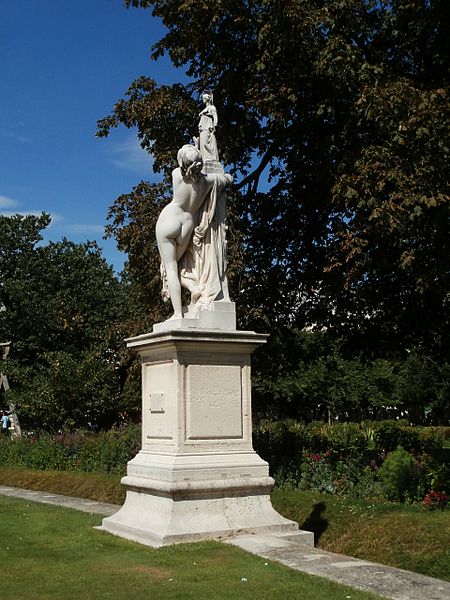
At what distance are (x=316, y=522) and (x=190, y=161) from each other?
Result: 4.61 metres

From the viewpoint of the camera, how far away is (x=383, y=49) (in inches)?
618

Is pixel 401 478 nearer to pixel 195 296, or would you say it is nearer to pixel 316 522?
pixel 316 522

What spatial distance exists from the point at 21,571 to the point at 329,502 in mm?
4626

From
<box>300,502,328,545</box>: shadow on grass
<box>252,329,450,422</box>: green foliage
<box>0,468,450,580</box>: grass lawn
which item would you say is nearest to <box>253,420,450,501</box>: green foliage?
<box>0,468,450,580</box>: grass lawn

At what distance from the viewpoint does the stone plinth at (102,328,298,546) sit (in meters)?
8.34

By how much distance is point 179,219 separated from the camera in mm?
9312

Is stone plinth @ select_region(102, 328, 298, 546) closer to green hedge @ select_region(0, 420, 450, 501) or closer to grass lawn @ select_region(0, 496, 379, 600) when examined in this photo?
grass lawn @ select_region(0, 496, 379, 600)

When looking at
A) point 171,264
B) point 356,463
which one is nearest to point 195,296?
point 171,264

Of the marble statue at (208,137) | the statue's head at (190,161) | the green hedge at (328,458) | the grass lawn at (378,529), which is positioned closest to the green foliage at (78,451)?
the green hedge at (328,458)

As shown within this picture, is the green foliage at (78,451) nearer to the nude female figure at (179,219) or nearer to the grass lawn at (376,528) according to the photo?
the grass lawn at (376,528)

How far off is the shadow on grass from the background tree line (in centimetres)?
443

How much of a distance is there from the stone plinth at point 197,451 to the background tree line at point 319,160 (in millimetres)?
4695

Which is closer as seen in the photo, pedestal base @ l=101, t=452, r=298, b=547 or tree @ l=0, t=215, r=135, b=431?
pedestal base @ l=101, t=452, r=298, b=547

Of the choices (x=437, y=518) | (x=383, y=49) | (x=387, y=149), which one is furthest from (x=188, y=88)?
→ (x=437, y=518)
